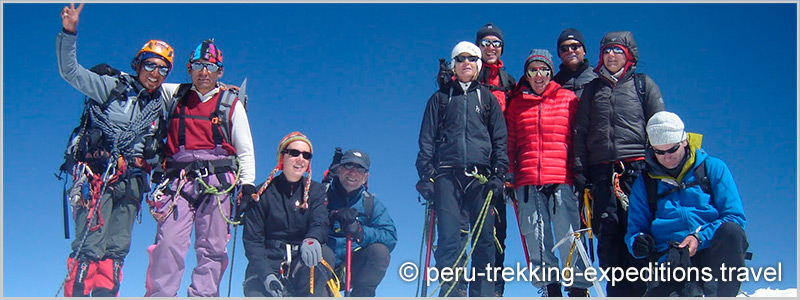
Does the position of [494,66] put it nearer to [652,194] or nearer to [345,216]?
[345,216]

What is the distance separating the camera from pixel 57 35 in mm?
8375

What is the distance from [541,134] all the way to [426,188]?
165 cm

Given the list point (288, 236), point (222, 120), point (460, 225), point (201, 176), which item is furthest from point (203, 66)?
point (460, 225)

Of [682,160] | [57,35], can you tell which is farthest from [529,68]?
[57,35]

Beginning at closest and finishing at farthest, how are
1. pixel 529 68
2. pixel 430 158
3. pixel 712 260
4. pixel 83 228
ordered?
1. pixel 712 260
2. pixel 83 228
3. pixel 430 158
4. pixel 529 68

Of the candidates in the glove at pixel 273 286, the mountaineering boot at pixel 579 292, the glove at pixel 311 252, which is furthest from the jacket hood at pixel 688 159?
the glove at pixel 273 286

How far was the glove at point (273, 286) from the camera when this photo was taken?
8.30 meters

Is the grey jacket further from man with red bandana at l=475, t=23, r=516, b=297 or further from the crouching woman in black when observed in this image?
man with red bandana at l=475, t=23, r=516, b=297

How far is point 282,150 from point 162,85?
1.83 meters

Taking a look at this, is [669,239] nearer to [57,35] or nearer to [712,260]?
[712,260]

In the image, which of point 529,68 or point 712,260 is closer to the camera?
point 712,260

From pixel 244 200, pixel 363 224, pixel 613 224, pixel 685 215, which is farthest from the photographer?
pixel 363 224

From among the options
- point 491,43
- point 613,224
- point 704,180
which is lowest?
point 613,224

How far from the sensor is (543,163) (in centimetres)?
879
